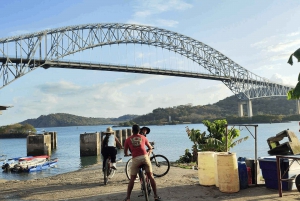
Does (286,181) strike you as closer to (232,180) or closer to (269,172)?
(269,172)

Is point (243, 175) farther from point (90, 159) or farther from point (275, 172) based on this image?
point (90, 159)

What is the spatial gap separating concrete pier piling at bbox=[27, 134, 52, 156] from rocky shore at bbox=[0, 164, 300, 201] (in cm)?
2813

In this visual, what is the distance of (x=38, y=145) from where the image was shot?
36969 millimetres

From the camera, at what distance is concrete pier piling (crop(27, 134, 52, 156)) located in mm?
36562

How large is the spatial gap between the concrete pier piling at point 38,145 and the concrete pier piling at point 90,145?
494 cm

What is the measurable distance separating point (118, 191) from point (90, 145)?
2728 cm

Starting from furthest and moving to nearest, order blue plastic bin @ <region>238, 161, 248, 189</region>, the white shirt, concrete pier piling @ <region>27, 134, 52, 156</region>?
1. concrete pier piling @ <region>27, 134, 52, 156</region>
2. the white shirt
3. blue plastic bin @ <region>238, 161, 248, 189</region>

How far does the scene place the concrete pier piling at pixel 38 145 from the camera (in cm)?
3656

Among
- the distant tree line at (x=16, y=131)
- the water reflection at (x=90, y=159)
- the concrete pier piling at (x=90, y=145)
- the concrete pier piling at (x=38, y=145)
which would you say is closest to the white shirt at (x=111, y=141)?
the water reflection at (x=90, y=159)

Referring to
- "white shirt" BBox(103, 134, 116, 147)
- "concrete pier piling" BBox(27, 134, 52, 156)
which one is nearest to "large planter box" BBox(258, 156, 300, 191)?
"white shirt" BBox(103, 134, 116, 147)

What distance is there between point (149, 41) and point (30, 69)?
28828mm

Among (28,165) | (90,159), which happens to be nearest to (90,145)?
Result: (90,159)

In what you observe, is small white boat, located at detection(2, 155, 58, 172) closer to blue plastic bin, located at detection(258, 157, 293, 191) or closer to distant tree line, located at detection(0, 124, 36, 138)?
blue plastic bin, located at detection(258, 157, 293, 191)

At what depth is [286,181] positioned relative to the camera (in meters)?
7.18
